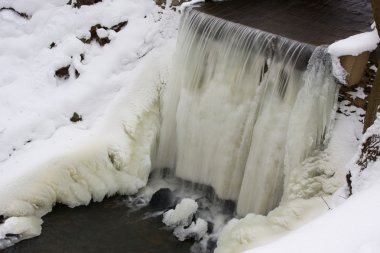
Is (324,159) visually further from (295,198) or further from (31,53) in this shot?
(31,53)

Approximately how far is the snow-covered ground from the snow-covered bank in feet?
0.05

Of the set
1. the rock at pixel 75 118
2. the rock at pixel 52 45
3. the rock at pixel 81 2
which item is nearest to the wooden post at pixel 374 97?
the rock at pixel 75 118

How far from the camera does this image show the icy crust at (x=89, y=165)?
7145 mm

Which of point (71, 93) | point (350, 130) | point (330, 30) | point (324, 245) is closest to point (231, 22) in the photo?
point (330, 30)

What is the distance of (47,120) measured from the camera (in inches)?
311

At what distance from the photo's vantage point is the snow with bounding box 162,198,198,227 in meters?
7.27

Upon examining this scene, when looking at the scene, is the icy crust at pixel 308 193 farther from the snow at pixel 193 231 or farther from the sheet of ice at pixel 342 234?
the sheet of ice at pixel 342 234

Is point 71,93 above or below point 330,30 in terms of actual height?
below

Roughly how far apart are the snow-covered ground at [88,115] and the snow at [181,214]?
18cm

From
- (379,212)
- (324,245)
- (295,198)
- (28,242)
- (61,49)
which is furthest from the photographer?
(61,49)

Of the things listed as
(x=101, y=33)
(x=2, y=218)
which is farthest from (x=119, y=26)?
(x=2, y=218)

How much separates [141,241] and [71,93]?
107 inches

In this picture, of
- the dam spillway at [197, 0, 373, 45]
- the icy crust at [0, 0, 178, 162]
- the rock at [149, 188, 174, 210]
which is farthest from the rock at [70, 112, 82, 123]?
the dam spillway at [197, 0, 373, 45]

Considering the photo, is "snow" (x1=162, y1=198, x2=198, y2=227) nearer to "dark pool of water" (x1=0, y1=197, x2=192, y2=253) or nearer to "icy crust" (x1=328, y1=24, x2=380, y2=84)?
"dark pool of water" (x1=0, y1=197, x2=192, y2=253)
